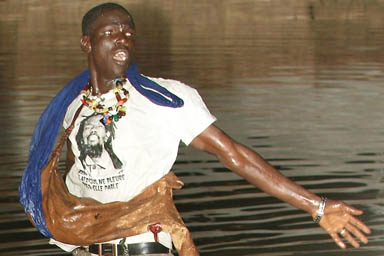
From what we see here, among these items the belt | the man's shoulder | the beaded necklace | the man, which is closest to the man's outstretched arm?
the man

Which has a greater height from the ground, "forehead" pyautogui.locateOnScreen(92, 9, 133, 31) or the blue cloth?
"forehead" pyautogui.locateOnScreen(92, 9, 133, 31)

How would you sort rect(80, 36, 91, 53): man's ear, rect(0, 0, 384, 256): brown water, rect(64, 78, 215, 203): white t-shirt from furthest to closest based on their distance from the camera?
rect(0, 0, 384, 256): brown water
rect(80, 36, 91, 53): man's ear
rect(64, 78, 215, 203): white t-shirt

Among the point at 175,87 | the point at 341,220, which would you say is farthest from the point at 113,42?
the point at 341,220

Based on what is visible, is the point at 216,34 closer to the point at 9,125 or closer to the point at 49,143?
the point at 9,125

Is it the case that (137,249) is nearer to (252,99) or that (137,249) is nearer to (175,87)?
(175,87)

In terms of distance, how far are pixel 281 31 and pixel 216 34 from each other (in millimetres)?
1605

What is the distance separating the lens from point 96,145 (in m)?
3.70

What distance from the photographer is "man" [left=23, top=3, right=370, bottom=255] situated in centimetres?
367

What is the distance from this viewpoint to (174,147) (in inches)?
147

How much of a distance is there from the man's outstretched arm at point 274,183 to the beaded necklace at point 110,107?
284mm

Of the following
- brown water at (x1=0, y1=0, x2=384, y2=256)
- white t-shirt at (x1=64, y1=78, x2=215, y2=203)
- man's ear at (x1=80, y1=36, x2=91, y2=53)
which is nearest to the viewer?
white t-shirt at (x1=64, y1=78, x2=215, y2=203)

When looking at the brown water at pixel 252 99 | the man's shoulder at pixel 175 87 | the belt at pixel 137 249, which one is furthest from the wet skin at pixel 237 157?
the brown water at pixel 252 99

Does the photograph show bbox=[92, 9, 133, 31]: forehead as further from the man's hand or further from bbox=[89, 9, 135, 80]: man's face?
the man's hand

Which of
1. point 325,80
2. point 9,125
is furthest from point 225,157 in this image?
point 325,80
